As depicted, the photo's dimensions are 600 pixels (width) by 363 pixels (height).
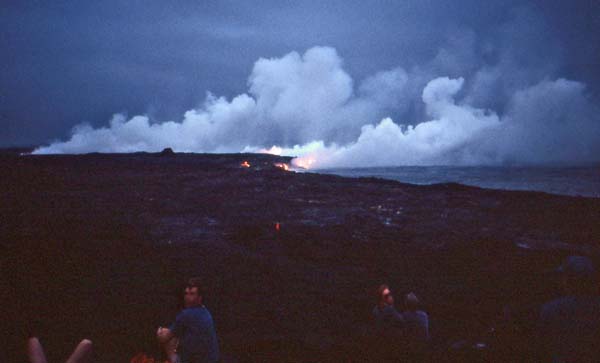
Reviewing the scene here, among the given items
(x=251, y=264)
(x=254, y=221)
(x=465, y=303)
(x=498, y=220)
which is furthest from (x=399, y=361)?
(x=498, y=220)

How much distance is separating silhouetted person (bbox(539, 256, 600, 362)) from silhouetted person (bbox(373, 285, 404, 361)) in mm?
2579

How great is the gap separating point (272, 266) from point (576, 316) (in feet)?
39.3

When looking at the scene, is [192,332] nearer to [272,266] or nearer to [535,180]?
[272,266]

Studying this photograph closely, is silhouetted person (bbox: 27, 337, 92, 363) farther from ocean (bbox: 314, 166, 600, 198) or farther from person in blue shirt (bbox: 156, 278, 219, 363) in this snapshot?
ocean (bbox: 314, 166, 600, 198)

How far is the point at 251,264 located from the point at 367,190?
30.0m

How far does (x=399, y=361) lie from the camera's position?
20.2 ft

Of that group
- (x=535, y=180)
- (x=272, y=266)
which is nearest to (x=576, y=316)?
(x=272, y=266)

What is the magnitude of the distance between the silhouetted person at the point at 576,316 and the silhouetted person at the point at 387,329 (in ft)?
8.46

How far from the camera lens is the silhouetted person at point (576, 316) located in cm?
396

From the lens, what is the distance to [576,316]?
13.2 ft

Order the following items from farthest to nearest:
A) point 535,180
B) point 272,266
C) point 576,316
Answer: point 535,180
point 272,266
point 576,316

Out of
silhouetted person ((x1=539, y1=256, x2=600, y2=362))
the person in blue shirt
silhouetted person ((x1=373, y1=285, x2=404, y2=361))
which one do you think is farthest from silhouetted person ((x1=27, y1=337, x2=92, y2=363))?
silhouetted person ((x1=539, y1=256, x2=600, y2=362))

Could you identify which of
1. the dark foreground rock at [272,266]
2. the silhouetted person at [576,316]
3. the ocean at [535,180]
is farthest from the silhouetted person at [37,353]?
the ocean at [535,180]

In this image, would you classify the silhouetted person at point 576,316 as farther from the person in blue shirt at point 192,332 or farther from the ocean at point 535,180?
the ocean at point 535,180
